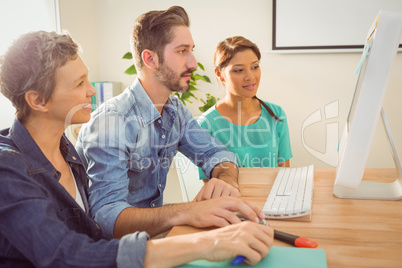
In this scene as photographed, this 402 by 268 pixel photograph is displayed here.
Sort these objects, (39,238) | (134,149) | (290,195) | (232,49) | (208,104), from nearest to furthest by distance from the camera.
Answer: (39,238) → (290,195) → (134,149) → (232,49) → (208,104)

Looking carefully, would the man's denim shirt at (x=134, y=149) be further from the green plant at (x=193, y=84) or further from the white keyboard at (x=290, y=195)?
the green plant at (x=193, y=84)

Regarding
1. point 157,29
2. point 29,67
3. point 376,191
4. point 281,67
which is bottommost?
point 376,191

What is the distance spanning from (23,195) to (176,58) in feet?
2.95

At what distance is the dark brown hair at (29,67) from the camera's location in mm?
901

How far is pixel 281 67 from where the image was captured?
9.41 ft

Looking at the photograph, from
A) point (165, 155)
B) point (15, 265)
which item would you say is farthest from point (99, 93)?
point (15, 265)

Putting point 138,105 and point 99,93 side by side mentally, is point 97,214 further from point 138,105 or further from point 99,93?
point 99,93

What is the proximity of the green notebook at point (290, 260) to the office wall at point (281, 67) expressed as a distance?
230cm

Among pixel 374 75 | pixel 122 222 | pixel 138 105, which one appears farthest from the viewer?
pixel 138 105

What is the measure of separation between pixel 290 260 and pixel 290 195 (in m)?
0.37

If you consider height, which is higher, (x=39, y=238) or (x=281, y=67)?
(x=281, y=67)

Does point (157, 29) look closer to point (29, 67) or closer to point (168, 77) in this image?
point (168, 77)

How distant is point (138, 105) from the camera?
4.27ft

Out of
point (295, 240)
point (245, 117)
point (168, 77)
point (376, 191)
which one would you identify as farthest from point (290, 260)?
point (245, 117)
